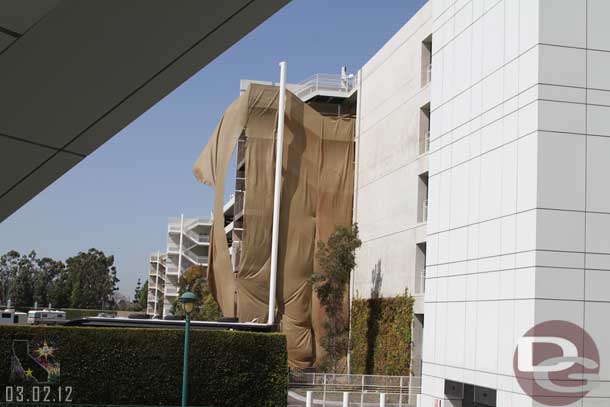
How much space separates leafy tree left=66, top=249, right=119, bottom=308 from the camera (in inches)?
5812

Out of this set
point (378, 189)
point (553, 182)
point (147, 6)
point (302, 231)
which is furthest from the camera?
point (302, 231)

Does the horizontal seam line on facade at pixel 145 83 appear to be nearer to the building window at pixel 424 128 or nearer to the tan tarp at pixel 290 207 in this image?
the building window at pixel 424 128

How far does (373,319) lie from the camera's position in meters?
39.4

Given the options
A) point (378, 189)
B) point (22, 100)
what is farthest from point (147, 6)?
point (378, 189)

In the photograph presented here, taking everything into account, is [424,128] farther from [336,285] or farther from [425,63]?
[336,285]

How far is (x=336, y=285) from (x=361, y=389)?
846cm

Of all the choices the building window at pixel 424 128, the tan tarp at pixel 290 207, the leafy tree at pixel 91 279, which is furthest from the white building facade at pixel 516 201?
the leafy tree at pixel 91 279

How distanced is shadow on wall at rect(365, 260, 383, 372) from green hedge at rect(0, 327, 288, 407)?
14.9 metres

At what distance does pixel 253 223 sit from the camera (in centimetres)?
4488

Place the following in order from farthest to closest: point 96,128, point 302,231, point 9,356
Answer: point 302,231 → point 9,356 → point 96,128

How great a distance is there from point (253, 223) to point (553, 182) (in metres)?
25.4

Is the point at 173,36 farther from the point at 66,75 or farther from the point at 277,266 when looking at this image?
the point at 277,266

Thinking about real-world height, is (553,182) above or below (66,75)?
above

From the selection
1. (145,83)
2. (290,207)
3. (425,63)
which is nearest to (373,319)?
(290,207)
